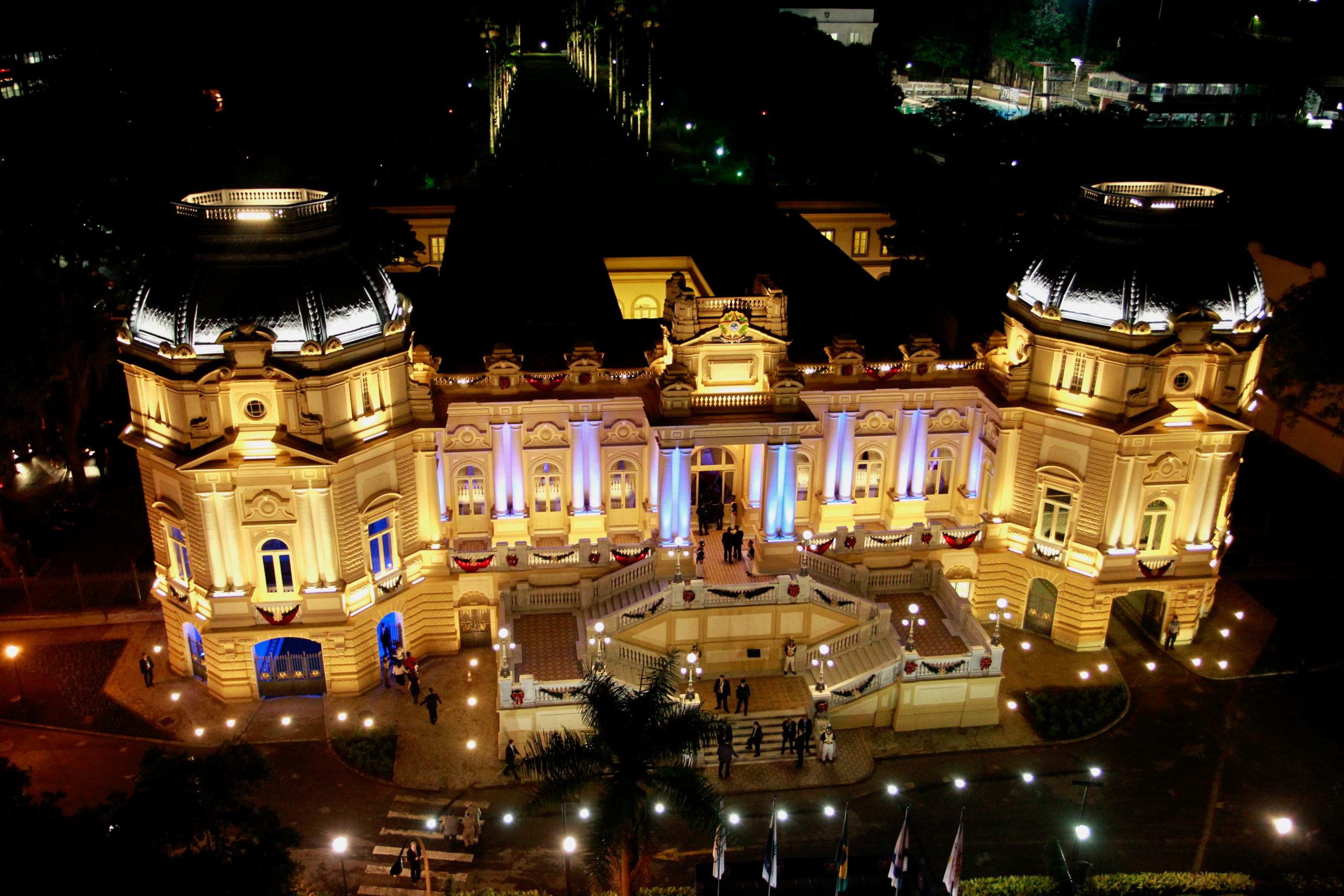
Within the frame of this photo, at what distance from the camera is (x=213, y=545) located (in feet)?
120

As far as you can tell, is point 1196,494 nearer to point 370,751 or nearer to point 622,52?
point 370,751

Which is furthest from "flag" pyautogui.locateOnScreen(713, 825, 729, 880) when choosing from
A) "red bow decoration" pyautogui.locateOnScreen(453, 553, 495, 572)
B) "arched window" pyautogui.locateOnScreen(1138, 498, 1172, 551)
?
"arched window" pyautogui.locateOnScreen(1138, 498, 1172, 551)

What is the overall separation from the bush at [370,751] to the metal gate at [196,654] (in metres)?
6.27

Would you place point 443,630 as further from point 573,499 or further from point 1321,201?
point 1321,201

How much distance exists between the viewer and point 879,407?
41.8m

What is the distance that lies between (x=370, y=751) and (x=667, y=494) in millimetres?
13124

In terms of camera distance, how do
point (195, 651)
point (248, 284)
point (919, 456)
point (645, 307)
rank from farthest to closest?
point (645, 307) < point (919, 456) < point (195, 651) < point (248, 284)

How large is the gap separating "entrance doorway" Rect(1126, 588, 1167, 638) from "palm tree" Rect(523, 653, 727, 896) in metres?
23.1

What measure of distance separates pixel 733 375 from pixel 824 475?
5340mm

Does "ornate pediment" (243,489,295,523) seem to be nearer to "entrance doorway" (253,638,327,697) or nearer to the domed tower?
the domed tower

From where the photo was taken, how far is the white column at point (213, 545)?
36.0m

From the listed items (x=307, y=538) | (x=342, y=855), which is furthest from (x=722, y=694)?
(x=307, y=538)

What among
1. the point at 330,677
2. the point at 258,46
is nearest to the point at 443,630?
the point at 330,677

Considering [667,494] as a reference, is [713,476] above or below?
below
